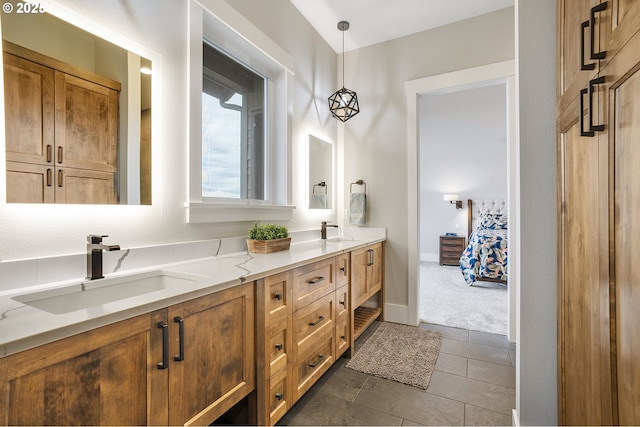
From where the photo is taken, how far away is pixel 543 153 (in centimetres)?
139

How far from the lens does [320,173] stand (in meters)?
3.11

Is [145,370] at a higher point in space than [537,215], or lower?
lower

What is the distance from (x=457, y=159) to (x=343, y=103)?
4412 mm

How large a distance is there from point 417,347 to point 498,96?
474cm

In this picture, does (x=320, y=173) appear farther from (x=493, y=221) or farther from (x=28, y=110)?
(x=493, y=221)

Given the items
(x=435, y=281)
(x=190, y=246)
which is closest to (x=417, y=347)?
(x=190, y=246)

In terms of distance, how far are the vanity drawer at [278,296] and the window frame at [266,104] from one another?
0.62 m

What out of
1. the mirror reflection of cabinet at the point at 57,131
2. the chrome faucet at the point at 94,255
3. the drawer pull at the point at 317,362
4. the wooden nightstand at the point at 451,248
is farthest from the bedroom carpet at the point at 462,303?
the mirror reflection of cabinet at the point at 57,131

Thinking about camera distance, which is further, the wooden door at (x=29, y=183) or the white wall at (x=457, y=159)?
the white wall at (x=457, y=159)

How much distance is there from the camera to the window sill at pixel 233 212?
172cm

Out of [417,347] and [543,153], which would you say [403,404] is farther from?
[543,153]

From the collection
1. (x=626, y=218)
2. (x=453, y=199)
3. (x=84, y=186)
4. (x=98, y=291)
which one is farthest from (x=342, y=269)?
(x=453, y=199)

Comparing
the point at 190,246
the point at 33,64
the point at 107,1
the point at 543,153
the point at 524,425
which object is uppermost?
the point at 107,1

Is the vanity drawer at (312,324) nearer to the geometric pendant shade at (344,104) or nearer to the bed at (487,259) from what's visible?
the geometric pendant shade at (344,104)
